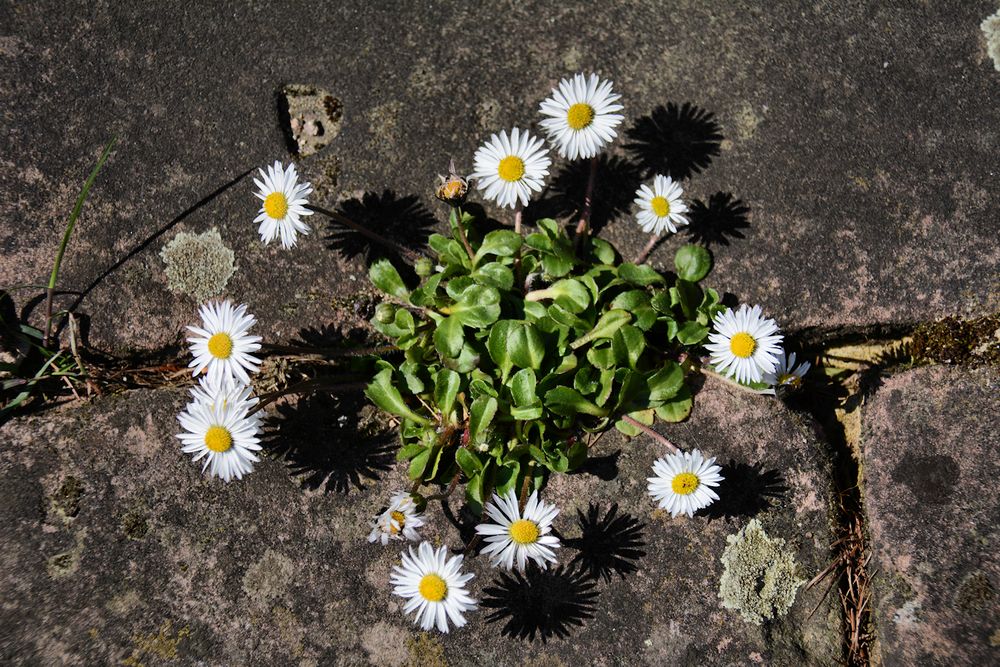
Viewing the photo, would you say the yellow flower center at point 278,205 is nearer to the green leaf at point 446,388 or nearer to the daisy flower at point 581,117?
the green leaf at point 446,388

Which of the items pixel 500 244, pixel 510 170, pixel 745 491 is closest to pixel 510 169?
pixel 510 170

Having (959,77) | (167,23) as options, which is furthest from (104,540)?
(959,77)

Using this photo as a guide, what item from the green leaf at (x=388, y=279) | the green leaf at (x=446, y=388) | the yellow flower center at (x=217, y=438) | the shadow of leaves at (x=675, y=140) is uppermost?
the shadow of leaves at (x=675, y=140)

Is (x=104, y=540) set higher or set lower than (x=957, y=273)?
lower

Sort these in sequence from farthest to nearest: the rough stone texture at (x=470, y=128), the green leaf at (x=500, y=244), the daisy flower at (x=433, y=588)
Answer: the rough stone texture at (x=470, y=128) < the green leaf at (x=500, y=244) < the daisy flower at (x=433, y=588)

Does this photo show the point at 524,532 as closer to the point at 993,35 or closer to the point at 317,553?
the point at 317,553

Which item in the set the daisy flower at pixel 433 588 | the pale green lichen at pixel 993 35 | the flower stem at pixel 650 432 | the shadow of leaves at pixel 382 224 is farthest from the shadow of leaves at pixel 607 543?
the pale green lichen at pixel 993 35

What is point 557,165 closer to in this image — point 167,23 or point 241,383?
point 241,383

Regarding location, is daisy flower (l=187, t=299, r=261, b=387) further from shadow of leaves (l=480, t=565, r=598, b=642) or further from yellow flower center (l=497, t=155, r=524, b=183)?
shadow of leaves (l=480, t=565, r=598, b=642)
